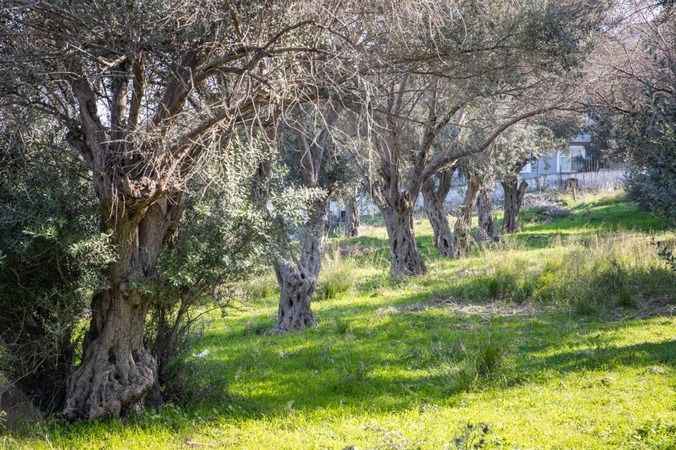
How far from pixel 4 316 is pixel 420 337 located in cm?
543

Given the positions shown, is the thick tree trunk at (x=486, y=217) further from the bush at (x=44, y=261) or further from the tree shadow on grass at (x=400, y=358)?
the bush at (x=44, y=261)

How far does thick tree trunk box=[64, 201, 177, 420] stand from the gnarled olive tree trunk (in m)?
10.6

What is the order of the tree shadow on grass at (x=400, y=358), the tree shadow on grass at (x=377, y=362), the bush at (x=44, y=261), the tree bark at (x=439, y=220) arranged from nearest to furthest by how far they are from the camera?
the bush at (x=44, y=261)
the tree shadow on grass at (x=377, y=362)
the tree shadow on grass at (x=400, y=358)
the tree bark at (x=439, y=220)

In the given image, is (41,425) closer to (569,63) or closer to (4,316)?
(4,316)

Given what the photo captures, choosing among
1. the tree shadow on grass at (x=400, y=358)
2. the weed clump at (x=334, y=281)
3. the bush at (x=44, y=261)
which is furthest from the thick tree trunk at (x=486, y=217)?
the bush at (x=44, y=261)

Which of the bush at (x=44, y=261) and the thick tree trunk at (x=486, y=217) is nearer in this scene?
the bush at (x=44, y=261)

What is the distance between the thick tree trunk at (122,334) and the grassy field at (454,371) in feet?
0.78

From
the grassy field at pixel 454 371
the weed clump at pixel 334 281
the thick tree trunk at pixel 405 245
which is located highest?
the thick tree trunk at pixel 405 245

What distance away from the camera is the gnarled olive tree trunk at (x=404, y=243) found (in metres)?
16.4

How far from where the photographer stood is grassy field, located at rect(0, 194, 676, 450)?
5.52 meters

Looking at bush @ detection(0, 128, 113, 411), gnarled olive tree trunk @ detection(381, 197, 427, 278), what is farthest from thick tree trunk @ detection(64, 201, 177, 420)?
gnarled olive tree trunk @ detection(381, 197, 427, 278)

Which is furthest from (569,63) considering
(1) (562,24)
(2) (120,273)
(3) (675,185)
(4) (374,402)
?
(2) (120,273)

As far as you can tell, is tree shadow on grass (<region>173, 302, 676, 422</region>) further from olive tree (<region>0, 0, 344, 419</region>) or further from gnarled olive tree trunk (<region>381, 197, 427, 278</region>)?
gnarled olive tree trunk (<region>381, 197, 427, 278</region>)

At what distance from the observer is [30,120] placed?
6230 millimetres
